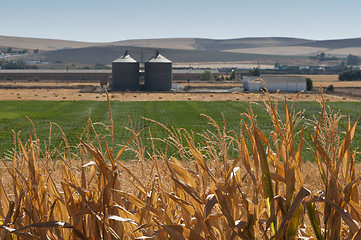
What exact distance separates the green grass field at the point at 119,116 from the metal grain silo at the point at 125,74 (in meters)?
30.7

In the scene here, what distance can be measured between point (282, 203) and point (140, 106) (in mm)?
63739

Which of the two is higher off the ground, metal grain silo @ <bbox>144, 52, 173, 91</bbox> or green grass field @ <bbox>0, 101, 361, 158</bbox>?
metal grain silo @ <bbox>144, 52, 173, 91</bbox>

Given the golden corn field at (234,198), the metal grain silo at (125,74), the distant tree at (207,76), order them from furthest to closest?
the distant tree at (207,76)
the metal grain silo at (125,74)
the golden corn field at (234,198)

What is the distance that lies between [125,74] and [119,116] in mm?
48628

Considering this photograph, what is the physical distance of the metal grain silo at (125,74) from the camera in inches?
3986

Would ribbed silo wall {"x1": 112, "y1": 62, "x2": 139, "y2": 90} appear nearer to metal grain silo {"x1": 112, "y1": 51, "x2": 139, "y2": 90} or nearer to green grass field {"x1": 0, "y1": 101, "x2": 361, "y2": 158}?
metal grain silo {"x1": 112, "y1": 51, "x2": 139, "y2": 90}

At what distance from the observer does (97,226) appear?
3.32 meters

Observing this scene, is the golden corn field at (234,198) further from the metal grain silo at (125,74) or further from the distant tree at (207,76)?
the distant tree at (207,76)

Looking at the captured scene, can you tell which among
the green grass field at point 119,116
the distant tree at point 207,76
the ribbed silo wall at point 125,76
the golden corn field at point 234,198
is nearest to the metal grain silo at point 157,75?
the ribbed silo wall at point 125,76

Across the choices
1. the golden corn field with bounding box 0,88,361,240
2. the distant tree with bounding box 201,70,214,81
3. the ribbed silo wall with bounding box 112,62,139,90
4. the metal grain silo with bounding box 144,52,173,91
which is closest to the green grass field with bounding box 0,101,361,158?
the golden corn field with bounding box 0,88,361,240

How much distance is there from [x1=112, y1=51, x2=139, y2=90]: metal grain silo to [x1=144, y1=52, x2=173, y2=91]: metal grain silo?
235cm

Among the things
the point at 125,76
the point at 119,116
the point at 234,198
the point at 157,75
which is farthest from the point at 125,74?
the point at 234,198

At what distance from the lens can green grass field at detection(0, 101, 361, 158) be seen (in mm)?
39000

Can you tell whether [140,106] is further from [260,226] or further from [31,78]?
[31,78]
